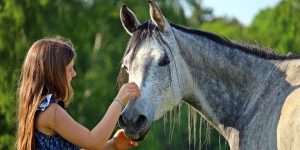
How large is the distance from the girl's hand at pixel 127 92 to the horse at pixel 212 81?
296 millimetres

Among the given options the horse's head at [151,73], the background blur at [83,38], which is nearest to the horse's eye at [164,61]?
the horse's head at [151,73]

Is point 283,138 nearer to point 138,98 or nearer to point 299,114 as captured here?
point 299,114

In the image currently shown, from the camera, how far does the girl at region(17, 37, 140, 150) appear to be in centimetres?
537

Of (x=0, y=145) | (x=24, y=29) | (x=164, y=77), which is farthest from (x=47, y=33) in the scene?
(x=164, y=77)

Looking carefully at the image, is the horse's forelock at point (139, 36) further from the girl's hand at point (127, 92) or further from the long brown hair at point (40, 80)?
the long brown hair at point (40, 80)

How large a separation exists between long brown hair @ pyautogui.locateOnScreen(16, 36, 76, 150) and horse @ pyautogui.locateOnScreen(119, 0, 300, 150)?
838mm

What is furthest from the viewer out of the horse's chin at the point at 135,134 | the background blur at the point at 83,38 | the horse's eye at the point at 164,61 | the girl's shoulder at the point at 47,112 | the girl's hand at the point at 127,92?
the background blur at the point at 83,38

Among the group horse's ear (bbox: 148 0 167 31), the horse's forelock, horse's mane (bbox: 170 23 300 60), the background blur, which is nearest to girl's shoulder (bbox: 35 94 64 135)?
the horse's forelock

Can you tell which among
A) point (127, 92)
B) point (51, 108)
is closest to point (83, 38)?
point (127, 92)

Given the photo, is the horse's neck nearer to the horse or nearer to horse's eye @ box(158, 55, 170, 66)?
the horse

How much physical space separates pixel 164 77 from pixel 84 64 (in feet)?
62.3

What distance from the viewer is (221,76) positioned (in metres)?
6.72

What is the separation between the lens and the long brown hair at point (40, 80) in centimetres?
541

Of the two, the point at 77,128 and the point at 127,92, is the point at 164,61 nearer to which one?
the point at 127,92
